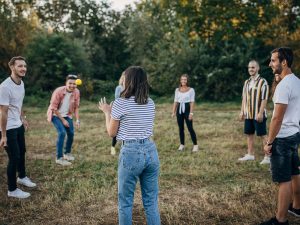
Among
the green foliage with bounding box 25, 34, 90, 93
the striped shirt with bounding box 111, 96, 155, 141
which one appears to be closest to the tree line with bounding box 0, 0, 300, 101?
the green foliage with bounding box 25, 34, 90, 93

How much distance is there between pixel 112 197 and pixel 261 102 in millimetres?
4068

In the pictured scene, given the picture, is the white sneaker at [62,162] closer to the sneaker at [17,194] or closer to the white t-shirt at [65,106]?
the white t-shirt at [65,106]


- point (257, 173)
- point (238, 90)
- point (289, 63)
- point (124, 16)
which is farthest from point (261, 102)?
point (124, 16)

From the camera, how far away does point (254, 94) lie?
8.53 m

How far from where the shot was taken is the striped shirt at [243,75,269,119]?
8438 millimetres

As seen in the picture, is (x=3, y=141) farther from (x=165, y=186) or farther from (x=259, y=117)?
(x=259, y=117)

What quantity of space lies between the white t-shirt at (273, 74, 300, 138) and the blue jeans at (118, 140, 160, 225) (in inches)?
67.9

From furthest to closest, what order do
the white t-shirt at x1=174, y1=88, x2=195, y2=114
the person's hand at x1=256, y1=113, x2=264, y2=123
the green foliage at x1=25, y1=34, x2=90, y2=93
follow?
the green foliage at x1=25, y1=34, x2=90, y2=93 < the white t-shirt at x1=174, y1=88, x2=195, y2=114 < the person's hand at x1=256, y1=113, x2=264, y2=123

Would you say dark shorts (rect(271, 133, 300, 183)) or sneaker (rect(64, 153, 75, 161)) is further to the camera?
sneaker (rect(64, 153, 75, 161))

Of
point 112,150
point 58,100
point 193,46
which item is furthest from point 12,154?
point 193,46

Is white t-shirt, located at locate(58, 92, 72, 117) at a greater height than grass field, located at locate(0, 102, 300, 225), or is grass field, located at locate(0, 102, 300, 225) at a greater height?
white t-shirt, located at locate(58, 92, 72, 117)

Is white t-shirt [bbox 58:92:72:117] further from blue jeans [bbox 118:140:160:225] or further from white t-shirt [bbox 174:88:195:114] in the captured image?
blue jeans [bbox 118:140:160:225]

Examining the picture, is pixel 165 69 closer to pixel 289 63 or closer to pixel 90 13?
pixel 90 13

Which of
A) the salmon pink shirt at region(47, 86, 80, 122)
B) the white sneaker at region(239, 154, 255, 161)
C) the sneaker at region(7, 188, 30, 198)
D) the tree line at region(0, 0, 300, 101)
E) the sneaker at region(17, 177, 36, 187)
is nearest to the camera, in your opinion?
the sneaker at region(7, 188, 30, 198)
